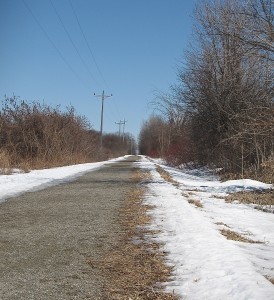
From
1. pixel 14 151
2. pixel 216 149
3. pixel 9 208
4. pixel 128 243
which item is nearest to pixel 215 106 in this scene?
pixel 216 149

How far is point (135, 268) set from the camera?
402 cm

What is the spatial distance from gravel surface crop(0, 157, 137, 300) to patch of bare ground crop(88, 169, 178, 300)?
0.40 feet

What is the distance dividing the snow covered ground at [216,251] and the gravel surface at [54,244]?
30.5 inches

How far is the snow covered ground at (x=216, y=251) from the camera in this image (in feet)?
10.6

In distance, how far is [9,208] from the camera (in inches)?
312

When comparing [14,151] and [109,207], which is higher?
[14,151]

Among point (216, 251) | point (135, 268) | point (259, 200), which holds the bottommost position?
point (135, 268)

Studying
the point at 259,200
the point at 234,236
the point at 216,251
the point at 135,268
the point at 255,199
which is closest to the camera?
the point at 135,268

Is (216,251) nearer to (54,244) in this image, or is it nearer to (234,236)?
(234,236)

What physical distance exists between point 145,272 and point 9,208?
4.81m

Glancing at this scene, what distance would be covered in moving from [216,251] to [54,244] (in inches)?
78.2

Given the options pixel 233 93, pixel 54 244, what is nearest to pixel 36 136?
pixel 233 93

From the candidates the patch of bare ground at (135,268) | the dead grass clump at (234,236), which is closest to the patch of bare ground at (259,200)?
the dead grass clump at (234,236)

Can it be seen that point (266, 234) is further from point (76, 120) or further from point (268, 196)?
point (76, 120)
